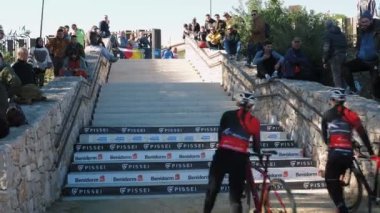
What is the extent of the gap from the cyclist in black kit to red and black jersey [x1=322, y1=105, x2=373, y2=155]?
103cm

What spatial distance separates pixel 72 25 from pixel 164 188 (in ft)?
47.7

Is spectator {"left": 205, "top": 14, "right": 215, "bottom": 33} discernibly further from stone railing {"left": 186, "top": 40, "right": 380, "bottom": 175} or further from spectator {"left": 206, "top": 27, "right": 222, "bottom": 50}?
stone railing {"left": 186, "top": 40, "right": 380, "bottom": 175}

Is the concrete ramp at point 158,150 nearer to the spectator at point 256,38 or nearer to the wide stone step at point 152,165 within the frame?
the wide stone step at point 152,165

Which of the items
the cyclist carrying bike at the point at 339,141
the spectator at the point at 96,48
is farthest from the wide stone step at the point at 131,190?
the spectator at the point at 96,48

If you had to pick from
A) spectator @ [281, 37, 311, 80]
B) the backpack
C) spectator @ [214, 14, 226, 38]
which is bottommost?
the backpack

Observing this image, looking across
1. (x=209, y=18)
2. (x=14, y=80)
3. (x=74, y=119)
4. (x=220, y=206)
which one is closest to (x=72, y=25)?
(x=209, y=18)

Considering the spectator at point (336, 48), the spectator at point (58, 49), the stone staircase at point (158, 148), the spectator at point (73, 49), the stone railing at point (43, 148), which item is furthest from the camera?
the spectator at point (58, 49)

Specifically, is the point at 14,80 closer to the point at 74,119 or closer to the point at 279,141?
the point at 74,119

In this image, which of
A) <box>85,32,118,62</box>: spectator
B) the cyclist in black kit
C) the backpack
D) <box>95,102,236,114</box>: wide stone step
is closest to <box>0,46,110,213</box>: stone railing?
the backpack

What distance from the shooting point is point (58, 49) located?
53.8 feet

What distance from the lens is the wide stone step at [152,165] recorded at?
11154mm

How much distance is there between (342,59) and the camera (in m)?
13.1

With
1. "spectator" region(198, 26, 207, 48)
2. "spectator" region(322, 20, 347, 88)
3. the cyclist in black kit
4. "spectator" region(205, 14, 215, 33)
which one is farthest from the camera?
"spectator" region(205, 14, 215, 33)

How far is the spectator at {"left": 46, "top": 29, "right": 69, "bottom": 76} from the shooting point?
1616 cm
